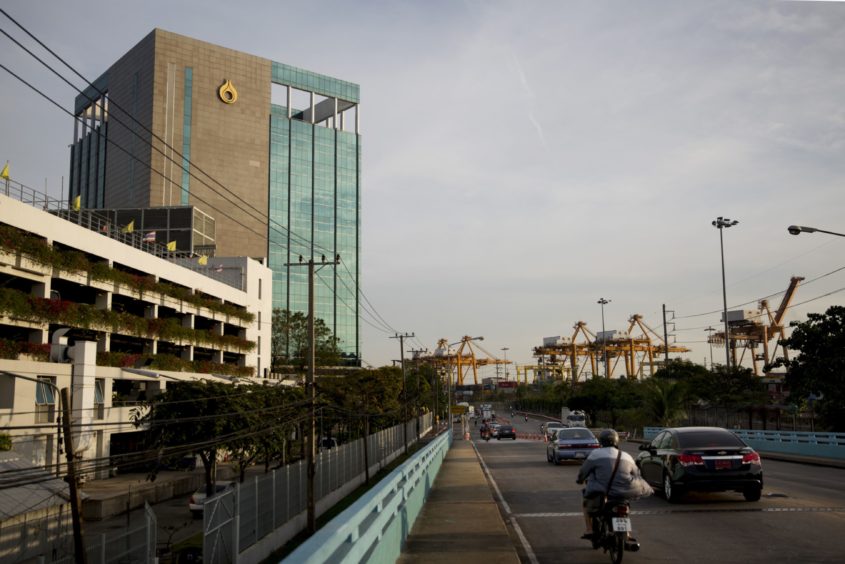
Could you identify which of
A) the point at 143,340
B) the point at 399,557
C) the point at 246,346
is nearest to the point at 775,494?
the point at 399,557

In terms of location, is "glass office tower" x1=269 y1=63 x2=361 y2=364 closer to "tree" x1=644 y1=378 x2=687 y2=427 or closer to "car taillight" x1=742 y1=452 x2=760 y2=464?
"tree" x1=644 y1=378 x2=687 y2=427

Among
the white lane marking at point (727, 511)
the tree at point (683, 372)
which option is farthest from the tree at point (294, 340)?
the white lane marking at point (727, 511)

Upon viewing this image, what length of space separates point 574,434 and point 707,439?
1495 cm

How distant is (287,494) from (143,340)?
104ft

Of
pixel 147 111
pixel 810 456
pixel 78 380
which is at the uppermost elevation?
pixel 147 111

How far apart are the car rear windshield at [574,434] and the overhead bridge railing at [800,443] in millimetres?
9548

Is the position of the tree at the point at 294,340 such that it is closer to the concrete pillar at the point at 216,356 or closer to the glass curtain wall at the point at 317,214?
the glass curtain wall at the point at 317,214

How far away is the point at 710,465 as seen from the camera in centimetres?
1481

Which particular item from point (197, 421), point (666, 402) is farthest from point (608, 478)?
point (666, 402)

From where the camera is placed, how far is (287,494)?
21.8 meters

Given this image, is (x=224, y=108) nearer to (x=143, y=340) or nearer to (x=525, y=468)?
(x=143, y=340)

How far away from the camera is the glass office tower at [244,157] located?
120 meters

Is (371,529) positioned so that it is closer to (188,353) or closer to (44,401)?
(44,401)

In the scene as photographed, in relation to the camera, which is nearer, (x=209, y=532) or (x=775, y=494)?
(x=209, y=532)
